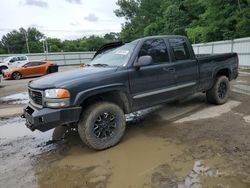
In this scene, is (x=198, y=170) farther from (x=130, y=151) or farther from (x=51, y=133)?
(x=51, y=133)

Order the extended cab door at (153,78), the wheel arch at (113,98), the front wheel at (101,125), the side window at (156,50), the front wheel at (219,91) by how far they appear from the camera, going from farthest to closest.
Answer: the front wheel at (219,91), the side window at (156,50), the extended cab door at (153,78), the wheel arch at (113,98), the front wheel at (101,125)

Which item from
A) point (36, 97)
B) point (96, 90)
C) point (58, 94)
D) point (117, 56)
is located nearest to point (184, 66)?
point (117, 56)

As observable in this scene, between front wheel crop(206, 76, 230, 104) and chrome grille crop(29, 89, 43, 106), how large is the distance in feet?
14.4

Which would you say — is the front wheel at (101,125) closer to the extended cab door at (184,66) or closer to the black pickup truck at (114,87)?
the black pickup truck at (114,87)

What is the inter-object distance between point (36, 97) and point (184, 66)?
10.6ft

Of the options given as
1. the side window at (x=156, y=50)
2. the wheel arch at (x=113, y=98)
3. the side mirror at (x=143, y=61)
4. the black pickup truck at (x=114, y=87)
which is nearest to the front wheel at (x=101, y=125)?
the black pickup truck at (x=114, y=87)

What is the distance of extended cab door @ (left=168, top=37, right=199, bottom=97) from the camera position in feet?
19.4

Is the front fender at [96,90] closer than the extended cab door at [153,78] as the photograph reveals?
Yes

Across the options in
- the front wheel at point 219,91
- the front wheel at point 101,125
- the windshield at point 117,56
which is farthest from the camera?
the front wheel at point 219,91

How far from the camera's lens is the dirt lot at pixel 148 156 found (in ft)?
11.9

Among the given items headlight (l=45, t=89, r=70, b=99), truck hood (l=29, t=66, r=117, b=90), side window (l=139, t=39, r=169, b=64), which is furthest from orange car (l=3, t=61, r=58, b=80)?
headlight (l=45, t=89, r=70, b=99)

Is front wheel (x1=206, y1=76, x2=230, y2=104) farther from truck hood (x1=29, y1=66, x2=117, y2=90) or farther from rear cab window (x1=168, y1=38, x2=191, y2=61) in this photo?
truck hood (x1=29, y1=66, x2=117, y2=90)

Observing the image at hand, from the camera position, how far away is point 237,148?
4367mm

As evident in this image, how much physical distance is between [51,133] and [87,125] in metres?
1.72
